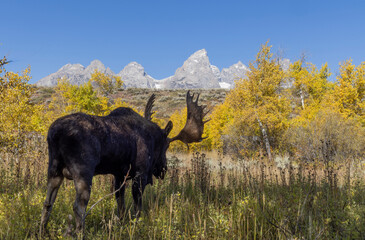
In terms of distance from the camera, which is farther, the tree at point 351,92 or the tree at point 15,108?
the tree at point 351,92

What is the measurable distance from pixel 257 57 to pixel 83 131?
17.9m

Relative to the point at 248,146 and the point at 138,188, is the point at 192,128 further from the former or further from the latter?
the point at 248,146

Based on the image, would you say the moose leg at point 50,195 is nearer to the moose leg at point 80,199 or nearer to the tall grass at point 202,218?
the tall grass at point 202,218

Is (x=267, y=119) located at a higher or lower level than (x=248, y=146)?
higher

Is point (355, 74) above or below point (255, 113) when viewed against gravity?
above

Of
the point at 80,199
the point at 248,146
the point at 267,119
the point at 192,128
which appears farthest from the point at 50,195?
the point at 248,146

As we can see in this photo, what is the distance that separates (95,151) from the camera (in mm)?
2660

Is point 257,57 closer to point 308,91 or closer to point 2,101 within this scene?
point 2,101

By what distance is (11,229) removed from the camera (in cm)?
288

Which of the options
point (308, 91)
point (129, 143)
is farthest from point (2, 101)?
point (308, 91)

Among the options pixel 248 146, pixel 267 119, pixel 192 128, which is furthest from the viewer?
pixel 248 146

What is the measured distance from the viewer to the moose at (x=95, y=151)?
2523 millimetres

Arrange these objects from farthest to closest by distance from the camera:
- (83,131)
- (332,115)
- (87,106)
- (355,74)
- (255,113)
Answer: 1. (87,106)
2. (355,74)
3. (255,113)
4. (332,115)
5. (83,131)

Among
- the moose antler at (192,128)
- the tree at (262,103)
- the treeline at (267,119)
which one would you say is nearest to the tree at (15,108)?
the treeline at (267,119)
